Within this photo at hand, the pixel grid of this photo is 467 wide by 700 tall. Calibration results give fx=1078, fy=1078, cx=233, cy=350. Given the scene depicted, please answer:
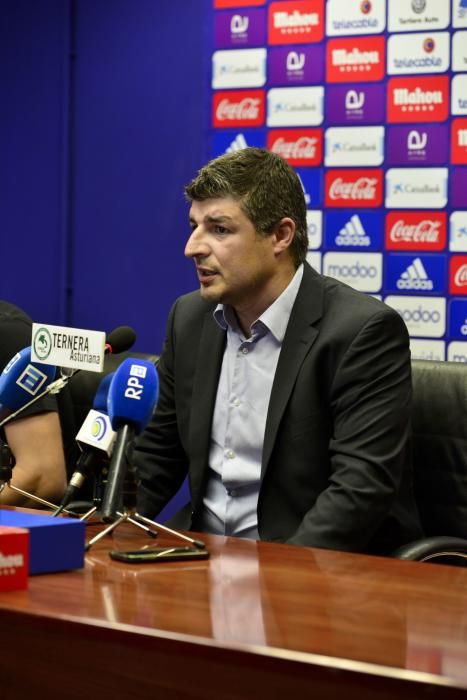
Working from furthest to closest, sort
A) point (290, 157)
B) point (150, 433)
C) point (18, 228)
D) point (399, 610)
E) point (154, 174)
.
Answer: point (18, 228) → point (154, 174) → point (290, 157) → point (150, 433) → point (399, 610)

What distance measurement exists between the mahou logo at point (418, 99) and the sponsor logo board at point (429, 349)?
81 cm

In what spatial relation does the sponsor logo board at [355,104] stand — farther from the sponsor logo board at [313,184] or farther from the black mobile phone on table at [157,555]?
the black mobile phone on table at [157,555]

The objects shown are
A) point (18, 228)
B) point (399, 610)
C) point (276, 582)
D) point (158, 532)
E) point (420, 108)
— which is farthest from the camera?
point (18, 228)

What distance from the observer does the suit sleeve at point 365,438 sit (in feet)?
6.75

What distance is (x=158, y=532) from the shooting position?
1.79m

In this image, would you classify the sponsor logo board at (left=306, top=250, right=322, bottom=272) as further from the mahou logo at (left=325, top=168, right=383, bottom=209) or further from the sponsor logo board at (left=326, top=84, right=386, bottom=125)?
the sponsor logo board at (left=326, top=84, right=386, bottom=125)

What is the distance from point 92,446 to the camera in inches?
65.3

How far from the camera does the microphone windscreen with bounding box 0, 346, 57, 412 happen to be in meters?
1.85

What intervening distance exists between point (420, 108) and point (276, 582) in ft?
9.26

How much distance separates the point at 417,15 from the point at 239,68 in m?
0.76

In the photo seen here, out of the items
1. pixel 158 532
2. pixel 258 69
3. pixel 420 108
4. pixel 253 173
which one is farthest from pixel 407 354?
pixel 258 69

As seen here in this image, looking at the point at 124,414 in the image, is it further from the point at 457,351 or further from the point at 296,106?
the point at 296,106

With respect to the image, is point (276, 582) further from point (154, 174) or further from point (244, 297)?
point (154, 174)

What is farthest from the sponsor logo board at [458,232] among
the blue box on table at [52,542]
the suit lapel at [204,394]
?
the blue box on table at [52,542]
